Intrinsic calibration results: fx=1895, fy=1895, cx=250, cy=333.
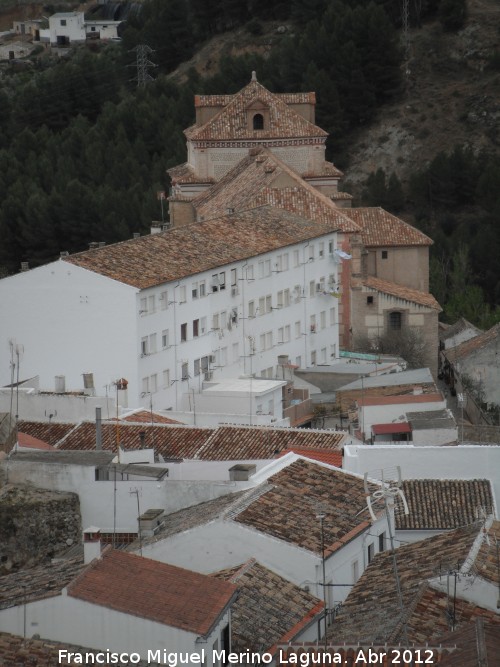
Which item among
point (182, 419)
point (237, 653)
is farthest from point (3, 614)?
point (182, 419)

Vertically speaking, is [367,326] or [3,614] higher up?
[3,614]

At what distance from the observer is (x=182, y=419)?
4244 centimetres

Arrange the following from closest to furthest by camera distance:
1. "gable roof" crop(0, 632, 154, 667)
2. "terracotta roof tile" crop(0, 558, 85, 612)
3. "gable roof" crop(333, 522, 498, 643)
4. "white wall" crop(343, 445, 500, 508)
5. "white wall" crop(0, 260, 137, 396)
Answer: "gable roof" crop(0, 632, 154, 667) → "terracotta roof tile" crop(0, 558, 85, 612) → "gable roof" crop(333, 522, 498, 643) → "white wall" crop(343, 445, 500, 508) → "white wall" crop(0, 260, 137, 396)

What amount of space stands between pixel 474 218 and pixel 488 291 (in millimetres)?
8243

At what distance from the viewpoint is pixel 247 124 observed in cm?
6556

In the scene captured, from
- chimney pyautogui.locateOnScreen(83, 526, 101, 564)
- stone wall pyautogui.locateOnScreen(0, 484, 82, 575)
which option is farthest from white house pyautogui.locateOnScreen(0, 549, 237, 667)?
stone wall pyautogui.locateOnScreen(0, 484, 82, 575)

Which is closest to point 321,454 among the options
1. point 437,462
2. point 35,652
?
point 437,462

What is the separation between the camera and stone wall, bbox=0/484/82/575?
2809 cm

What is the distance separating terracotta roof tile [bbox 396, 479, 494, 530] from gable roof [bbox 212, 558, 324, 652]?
4.30 meters

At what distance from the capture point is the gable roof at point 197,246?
4578 centimetres

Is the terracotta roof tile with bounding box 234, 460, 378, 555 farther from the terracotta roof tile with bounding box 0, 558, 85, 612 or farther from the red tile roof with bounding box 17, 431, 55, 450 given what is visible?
the red tile roof with bounding box 17, 431, 55, 450

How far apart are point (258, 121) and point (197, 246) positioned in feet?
53.7

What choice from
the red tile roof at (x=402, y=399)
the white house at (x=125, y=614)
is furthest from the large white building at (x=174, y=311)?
the white house at (x=125, y=614)

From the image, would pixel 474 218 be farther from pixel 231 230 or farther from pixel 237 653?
pixel 237 653
